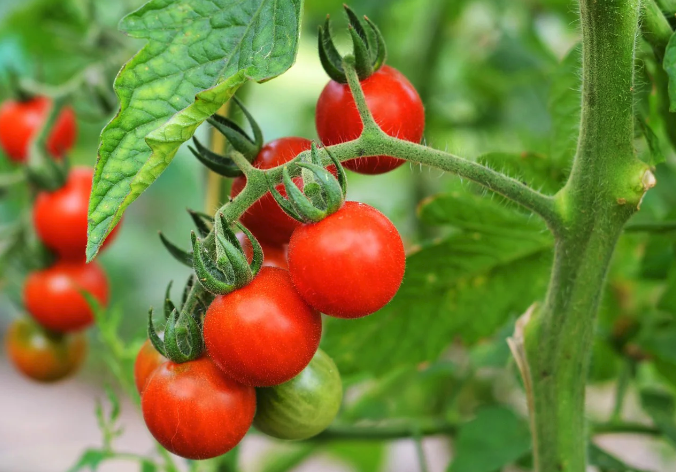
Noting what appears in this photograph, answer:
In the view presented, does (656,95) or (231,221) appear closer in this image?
(231,221)

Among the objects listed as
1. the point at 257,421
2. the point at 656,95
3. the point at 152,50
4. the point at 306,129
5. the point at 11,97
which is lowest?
the point at 257,421

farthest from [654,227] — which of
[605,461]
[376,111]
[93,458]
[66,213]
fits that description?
[66,213]

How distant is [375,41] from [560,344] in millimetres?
329

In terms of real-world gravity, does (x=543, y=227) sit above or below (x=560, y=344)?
above

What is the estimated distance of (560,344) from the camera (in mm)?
701

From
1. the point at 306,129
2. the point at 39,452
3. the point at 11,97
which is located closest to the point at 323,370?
the point at 11,97

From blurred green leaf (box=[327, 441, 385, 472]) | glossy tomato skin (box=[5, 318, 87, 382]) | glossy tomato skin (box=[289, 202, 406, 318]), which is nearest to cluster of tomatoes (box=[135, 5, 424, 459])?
glossy tomato skin (box=[289, 202, 406, 318])

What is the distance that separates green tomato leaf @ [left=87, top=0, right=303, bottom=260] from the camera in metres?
0.55

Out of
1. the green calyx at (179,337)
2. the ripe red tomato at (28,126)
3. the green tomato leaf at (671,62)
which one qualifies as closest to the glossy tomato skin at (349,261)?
the green calyx at (179,337)

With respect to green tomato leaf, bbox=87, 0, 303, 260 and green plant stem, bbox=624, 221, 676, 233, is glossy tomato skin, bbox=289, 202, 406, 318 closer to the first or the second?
green tomato leaf, bbox=87, 0, 303, 260

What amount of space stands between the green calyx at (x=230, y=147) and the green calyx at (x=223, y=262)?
85 mm

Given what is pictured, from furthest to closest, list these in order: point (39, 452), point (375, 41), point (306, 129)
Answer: point (39, 452) → point (306, 129) → point (375, 41)

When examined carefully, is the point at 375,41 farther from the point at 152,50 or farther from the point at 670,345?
the point at 670,345

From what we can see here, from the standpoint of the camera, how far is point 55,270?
4.10 feet
